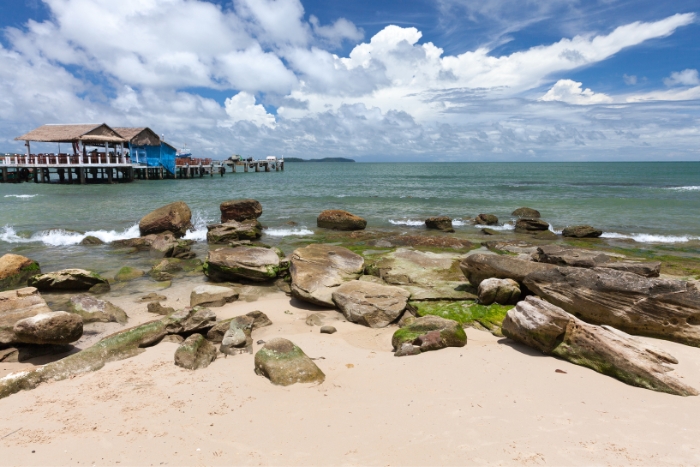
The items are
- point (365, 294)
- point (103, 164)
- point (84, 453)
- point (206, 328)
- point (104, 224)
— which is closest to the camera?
point (84, 453)

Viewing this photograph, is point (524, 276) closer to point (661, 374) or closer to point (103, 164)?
point (661, 374)

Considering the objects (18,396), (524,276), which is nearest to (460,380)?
(524,276)

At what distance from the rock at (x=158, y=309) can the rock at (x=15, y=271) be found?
432 cm

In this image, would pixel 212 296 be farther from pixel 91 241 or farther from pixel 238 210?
pixel 238 210

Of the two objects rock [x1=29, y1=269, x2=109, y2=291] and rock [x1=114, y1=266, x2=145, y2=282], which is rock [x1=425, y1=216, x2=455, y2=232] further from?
rock [x1=29, y1=269, x2=109, y2=291]

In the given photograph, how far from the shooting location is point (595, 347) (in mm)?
4930

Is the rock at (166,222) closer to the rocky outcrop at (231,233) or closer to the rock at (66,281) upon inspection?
the rocky outcrop at (231,233)

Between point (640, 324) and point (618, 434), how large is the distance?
3.02m

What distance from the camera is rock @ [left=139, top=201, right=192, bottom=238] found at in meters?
16.4

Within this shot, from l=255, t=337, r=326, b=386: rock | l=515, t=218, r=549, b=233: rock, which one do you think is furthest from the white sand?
l=515, t=218, r=549, b=233: rock

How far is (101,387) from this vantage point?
467 centimetres

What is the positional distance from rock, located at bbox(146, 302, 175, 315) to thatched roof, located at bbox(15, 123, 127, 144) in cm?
4128

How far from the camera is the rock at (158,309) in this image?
7.87 meters

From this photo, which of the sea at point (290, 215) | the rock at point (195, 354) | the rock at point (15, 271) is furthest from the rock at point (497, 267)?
the rock at point (15, 271)
